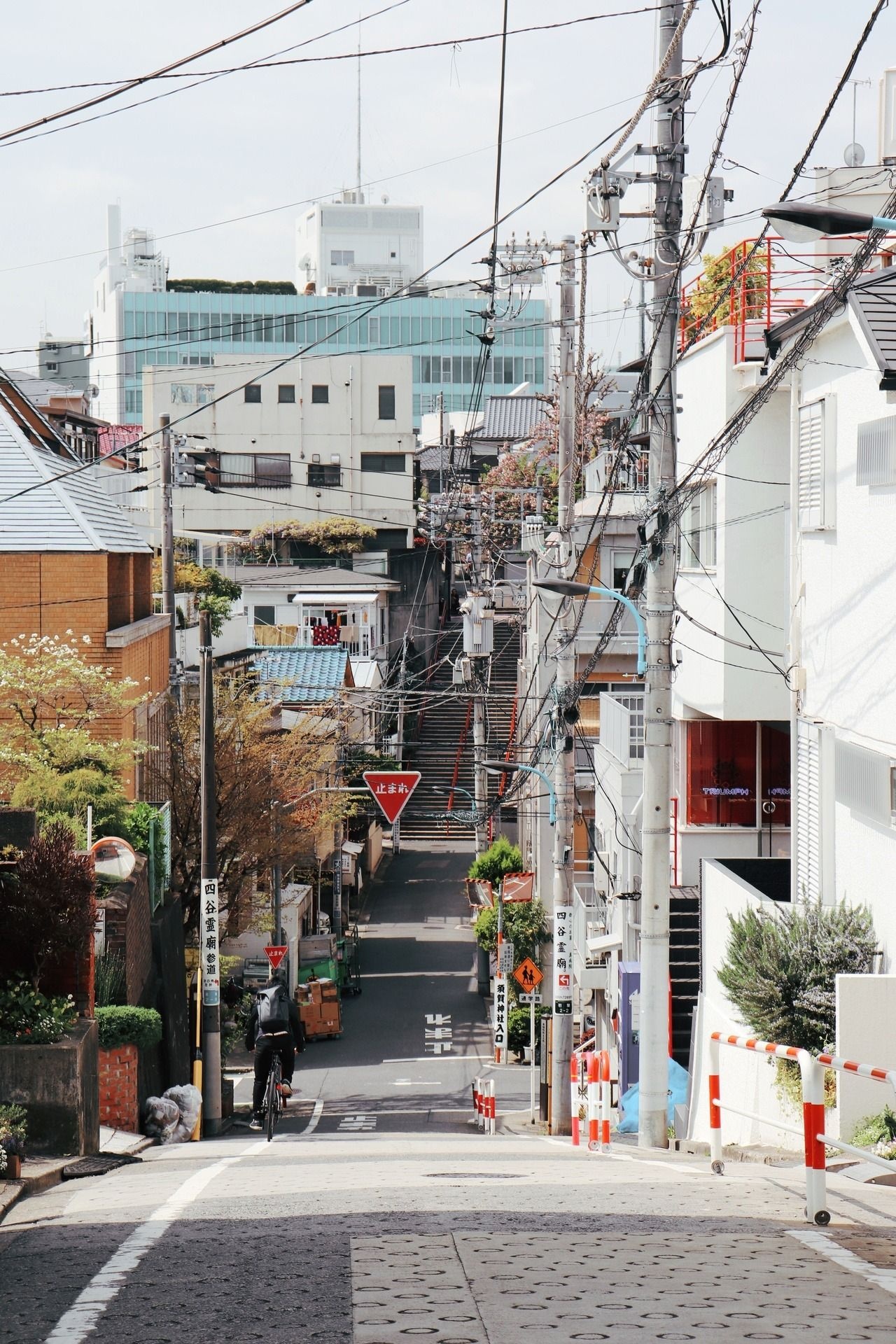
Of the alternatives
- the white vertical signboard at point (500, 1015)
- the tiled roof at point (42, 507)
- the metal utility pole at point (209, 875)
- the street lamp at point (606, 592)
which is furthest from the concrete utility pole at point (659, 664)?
the white vertical signboard at point (500, 1015)

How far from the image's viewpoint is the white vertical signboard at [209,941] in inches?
864

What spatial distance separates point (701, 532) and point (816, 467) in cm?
554

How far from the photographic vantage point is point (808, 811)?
15562mm

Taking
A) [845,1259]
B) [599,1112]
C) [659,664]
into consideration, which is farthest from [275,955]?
[845,1259]

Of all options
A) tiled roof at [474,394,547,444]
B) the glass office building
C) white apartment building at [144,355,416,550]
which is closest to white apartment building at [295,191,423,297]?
the glass office building

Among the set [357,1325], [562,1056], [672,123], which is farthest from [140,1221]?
[562,1056]

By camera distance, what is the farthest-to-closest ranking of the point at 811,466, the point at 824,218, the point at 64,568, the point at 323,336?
the point at 323,336 → the point at 64,568 → the point at 811,466 → the point at 824,218

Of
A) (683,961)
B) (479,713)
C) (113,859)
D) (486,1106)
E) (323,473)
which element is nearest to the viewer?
(113,859)

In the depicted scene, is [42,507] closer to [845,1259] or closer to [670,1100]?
[670,1100]

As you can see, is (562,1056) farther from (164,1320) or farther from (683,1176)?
(164,1320)

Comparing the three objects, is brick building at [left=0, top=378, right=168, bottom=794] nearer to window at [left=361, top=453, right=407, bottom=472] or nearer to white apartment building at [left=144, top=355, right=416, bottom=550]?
white apartment building at [left=144, top=355, right=416, bottom=550]

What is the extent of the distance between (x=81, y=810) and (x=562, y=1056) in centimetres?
838

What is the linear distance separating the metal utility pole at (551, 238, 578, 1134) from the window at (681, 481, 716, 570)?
2318 mm

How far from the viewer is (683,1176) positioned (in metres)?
10.4
